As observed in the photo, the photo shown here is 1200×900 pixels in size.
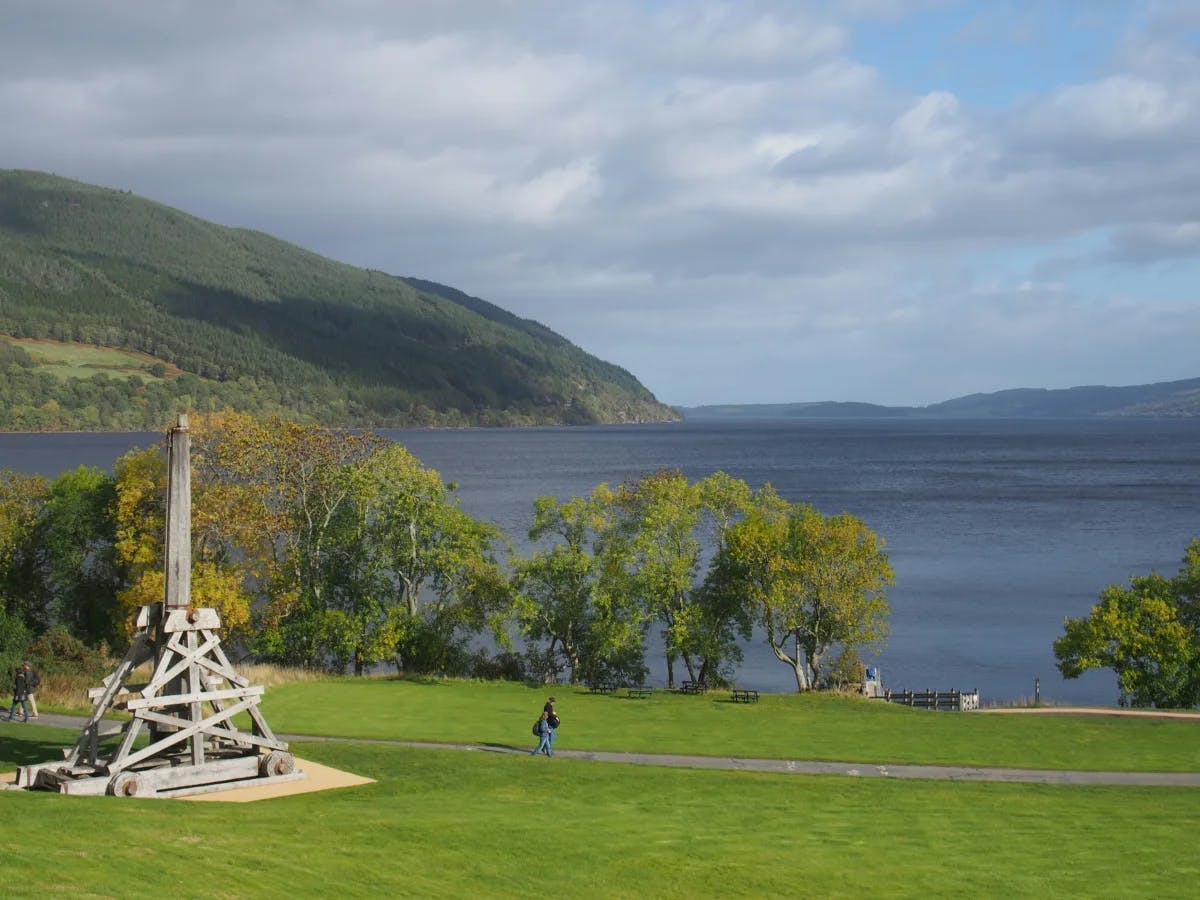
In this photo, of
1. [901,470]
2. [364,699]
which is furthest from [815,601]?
[901,470]

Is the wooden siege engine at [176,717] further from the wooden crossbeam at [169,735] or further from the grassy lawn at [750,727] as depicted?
the grassy lawn at [750,727]

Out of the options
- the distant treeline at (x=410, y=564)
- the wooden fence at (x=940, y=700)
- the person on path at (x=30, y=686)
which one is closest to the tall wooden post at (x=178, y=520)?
the person on path at (x=30, y=686)

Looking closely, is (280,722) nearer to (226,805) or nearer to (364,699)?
(364,699)

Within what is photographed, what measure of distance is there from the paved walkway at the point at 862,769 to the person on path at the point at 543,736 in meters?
0.47

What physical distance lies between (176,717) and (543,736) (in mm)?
9414

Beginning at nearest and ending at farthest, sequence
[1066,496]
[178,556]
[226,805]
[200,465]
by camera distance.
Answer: [226,805] → [178,556] → [200,465] → [1066,496]

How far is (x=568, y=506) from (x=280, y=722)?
1916 cm

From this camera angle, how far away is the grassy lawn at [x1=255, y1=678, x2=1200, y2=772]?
105 ft

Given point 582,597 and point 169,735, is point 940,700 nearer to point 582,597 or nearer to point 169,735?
point 582,597

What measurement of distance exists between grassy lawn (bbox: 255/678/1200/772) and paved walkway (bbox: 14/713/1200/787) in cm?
71

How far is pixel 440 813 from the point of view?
A: 21.9 m

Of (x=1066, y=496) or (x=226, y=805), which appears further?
(x=1066, y=496)

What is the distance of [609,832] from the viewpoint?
20.8 m

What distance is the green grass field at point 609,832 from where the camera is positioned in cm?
1638
